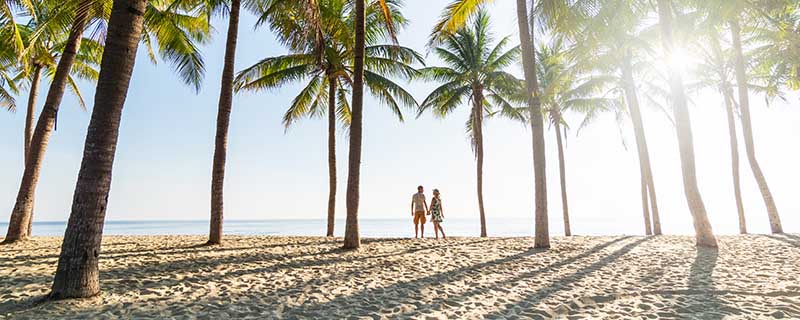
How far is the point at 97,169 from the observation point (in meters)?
3.98

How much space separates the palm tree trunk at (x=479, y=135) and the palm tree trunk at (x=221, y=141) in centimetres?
896

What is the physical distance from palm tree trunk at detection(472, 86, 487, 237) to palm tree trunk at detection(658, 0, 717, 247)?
6.46m

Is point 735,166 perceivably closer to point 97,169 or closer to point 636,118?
point 636,118

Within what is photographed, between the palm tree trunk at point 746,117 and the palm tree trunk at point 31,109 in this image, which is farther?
the palm tree trunk at point 746,117

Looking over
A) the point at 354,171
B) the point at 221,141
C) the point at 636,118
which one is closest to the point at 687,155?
the point at 636,118

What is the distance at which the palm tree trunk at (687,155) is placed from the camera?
8391 mm

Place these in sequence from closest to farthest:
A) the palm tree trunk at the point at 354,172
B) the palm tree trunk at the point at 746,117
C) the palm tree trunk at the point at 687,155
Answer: the palm tree trunk at the point at 354,172
the palm tree trunk at the point at 687,155
the palm tree trunk at the point at 746,117

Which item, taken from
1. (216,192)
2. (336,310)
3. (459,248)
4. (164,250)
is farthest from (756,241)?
(164,250)

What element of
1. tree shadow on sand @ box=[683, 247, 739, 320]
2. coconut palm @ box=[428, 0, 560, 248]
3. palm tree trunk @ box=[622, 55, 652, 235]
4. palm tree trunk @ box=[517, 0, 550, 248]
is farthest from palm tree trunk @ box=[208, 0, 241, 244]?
palm tree trunk @ box=[622, 55, 652, 235]

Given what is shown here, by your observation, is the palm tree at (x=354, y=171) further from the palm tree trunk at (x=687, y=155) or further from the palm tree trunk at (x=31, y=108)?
the palm tree trunk at (x=31, y=108)

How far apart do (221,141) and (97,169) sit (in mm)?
4817

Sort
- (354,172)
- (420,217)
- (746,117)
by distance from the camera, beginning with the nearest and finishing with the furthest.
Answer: (354,172)
(420,217)
(746,117)

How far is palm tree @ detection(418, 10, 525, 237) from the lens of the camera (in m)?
15.1

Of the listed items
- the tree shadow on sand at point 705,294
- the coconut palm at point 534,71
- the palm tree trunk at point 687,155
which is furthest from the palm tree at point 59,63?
the palm tree trunk at point 687,155
